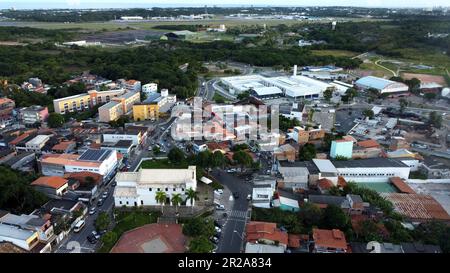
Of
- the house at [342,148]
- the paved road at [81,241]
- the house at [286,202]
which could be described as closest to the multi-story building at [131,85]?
the paved road at [81,241]

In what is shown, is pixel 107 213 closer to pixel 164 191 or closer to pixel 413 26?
pixel 164 191

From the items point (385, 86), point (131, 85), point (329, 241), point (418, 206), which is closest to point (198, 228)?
point (329, 241)

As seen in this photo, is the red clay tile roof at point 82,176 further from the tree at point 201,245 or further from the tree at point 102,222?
the tree at point 201,245

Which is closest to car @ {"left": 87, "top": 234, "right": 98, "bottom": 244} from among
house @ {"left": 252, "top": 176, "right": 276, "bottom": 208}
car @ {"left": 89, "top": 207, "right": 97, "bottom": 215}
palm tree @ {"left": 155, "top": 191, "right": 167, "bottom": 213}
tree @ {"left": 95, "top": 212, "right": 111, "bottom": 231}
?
tree @ {"left": 95, "top": 212, "right": 111, "bottom": 231}

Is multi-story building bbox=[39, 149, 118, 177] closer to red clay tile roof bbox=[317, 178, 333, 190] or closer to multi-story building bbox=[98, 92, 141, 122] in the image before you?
multi-story building bbox=[98, 92, 141, 122]

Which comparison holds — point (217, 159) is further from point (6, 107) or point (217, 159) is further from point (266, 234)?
point (6, 107)

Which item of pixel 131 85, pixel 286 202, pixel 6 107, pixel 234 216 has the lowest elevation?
pixel 234 216
